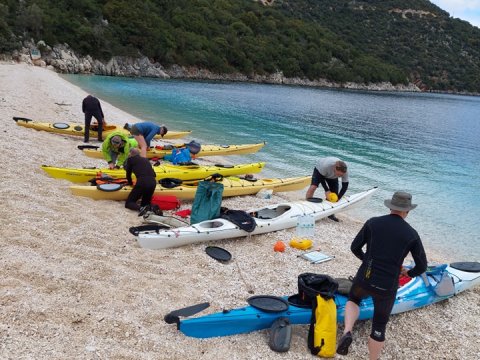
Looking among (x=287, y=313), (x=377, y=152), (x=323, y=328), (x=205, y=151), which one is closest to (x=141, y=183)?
(x=287, y=313)

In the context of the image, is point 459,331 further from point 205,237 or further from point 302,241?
point 205,237

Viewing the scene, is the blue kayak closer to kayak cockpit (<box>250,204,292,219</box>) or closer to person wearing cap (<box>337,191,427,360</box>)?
person wearing cap (<box>337,191,427,360</box>)

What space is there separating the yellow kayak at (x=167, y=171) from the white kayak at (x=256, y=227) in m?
2.70

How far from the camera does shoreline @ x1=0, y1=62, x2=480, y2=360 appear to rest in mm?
3838

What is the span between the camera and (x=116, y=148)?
9.54 m

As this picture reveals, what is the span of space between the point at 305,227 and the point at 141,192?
3.30 metres

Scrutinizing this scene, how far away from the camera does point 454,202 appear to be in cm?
1317

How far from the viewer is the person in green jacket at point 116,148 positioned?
30.6ft

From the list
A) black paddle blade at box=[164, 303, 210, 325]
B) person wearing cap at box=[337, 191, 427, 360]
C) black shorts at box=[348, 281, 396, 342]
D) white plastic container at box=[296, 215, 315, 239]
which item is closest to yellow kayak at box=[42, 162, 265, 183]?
white plastic container at box=[296, 215, 315, 239]

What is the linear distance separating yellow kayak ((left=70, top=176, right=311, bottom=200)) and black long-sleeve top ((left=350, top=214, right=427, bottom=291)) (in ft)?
17.6

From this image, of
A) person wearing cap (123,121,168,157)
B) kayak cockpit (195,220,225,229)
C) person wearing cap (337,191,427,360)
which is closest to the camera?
person wearing cap (337,191,427,360)

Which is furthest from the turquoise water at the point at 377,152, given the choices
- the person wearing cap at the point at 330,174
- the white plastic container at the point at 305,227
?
the white plastic container at the point at 305,227

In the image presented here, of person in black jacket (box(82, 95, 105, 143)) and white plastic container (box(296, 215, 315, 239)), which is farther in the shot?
person in black jacket (box(82, 95, 105, 143))

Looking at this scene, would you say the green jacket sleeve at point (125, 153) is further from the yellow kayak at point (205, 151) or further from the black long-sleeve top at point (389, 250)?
the black long-sleeve top at point (389, 250)
